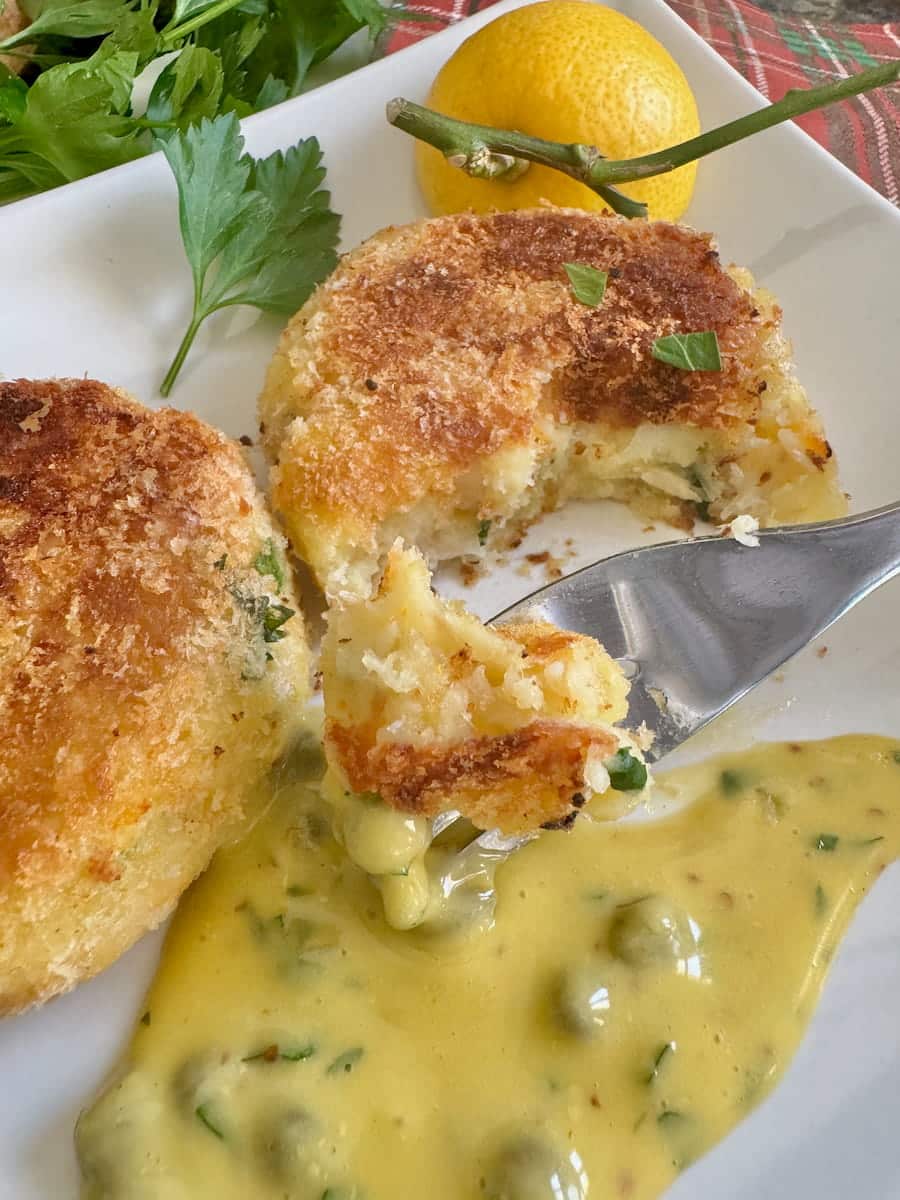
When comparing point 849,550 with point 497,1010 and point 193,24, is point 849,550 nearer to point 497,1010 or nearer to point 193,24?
point 497,1010

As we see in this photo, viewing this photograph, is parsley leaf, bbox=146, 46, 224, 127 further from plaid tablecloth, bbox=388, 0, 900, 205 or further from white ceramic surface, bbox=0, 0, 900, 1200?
plaid tablecloth, bbox=388, 0, 900, 205

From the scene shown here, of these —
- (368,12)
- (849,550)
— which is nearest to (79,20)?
(368,12)

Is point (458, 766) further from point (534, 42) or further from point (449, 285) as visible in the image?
point (534, 42)

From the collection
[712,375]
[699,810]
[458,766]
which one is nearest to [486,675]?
[458,766]

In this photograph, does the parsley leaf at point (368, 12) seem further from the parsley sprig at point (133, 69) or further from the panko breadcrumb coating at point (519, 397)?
the panko breadcrumb coating at point (519, 397)

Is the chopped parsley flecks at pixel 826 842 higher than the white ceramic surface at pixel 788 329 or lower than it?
lower

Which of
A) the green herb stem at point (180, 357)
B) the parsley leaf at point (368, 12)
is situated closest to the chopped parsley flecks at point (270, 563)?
the green herb stem at point (180, 357)
